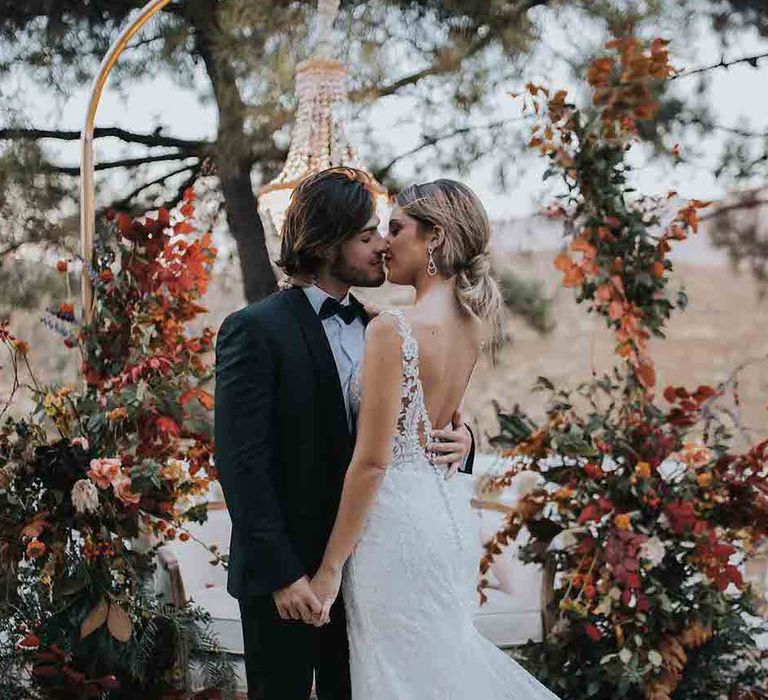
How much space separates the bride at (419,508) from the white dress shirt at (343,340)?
0.04 meters

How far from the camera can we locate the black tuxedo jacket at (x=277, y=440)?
178cm

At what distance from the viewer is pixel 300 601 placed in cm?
177

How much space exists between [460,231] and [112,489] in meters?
1.14

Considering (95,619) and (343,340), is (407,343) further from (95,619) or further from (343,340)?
(95,619)

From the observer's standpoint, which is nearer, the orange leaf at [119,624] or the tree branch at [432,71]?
the orange leaf at [119,624]

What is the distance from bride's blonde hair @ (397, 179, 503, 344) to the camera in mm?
1845

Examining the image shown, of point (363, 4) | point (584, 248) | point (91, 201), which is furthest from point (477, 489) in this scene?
point (363, 4)

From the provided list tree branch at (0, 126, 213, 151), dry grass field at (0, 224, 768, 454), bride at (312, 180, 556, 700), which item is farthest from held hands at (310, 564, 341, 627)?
dry grass field at (0, 224, 768, 454)

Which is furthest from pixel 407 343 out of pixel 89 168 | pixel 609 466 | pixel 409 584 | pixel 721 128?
pixel 721 128

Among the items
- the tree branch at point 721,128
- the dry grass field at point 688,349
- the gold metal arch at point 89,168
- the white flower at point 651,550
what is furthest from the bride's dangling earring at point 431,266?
the dry grass field at point 688,349

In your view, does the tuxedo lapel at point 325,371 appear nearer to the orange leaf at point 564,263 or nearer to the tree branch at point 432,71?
the orange leaf at point 564,263

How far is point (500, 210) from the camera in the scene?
623 cm

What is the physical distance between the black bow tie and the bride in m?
0.11

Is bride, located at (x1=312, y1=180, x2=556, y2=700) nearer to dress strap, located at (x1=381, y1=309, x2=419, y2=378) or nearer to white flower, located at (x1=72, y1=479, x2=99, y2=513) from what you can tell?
dress strap, located at (x1=381, y1=309, x2=419, y2=378)
